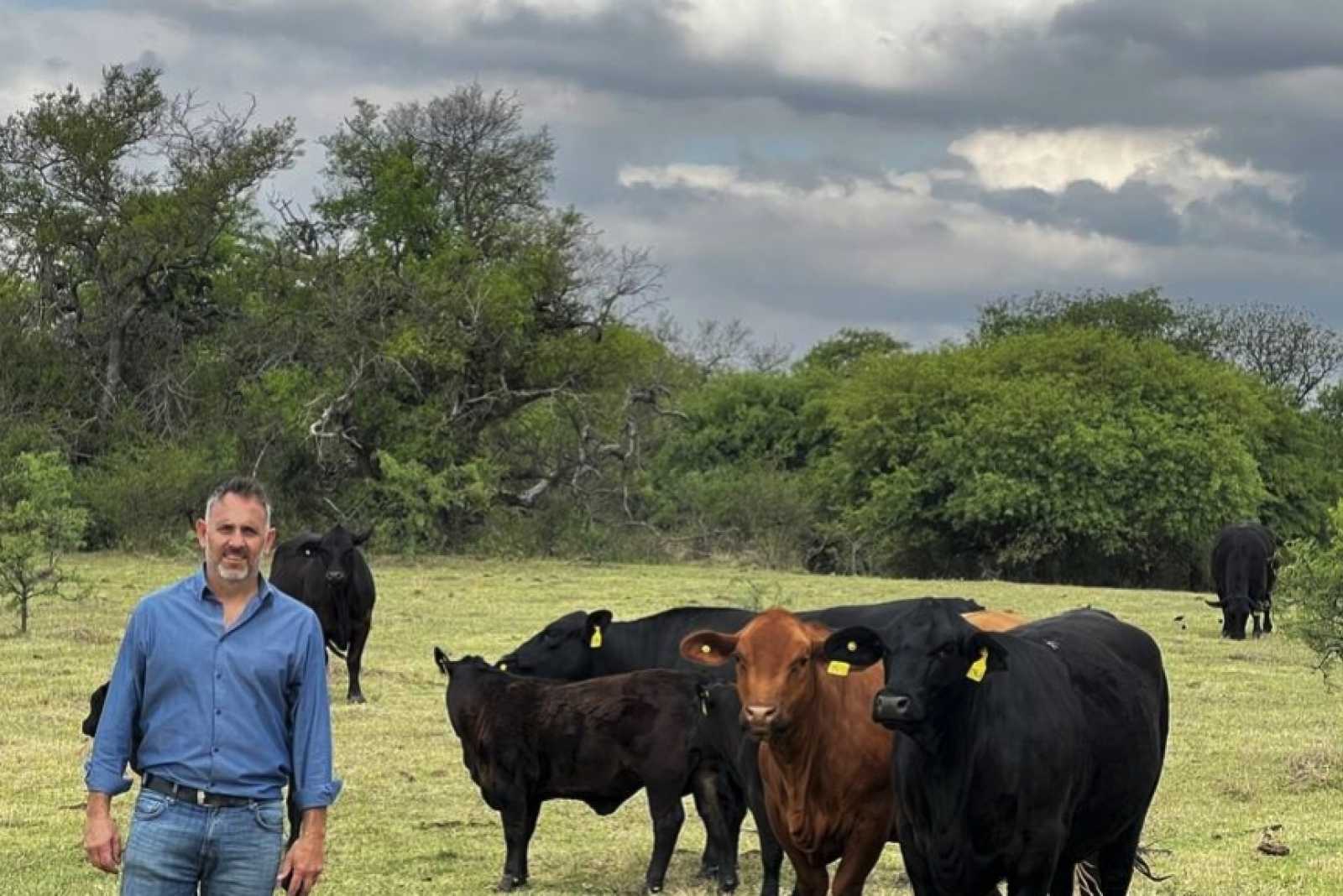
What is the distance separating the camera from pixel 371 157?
43594 millimetres

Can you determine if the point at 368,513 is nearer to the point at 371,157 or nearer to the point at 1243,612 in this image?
the point at 371,157

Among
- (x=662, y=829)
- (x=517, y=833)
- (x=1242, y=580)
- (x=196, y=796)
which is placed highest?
(x=196, y=796)

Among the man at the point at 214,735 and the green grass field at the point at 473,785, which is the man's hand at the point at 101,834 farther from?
the green grass field at the point at 473,785

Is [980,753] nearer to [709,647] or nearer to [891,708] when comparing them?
[891,708]

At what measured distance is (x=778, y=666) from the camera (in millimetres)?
7773

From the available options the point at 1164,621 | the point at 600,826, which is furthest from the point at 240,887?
the point at 1164,621

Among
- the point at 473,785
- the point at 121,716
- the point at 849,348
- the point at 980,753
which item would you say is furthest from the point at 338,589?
the point at 849,348

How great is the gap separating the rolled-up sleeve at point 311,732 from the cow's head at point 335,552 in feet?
36.9

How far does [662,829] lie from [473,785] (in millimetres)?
3181

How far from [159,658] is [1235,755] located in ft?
35.3

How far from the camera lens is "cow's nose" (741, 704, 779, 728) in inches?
294

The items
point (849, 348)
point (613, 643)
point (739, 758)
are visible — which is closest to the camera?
point (739, 758)

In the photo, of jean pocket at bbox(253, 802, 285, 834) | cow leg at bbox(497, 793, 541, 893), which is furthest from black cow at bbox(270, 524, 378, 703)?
jean pocket at bbox(253, 802, 285, 834)

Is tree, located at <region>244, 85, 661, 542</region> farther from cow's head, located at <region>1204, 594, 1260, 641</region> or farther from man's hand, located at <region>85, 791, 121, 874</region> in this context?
man's hand, located at <region>85, 791, 121, 874</region>
